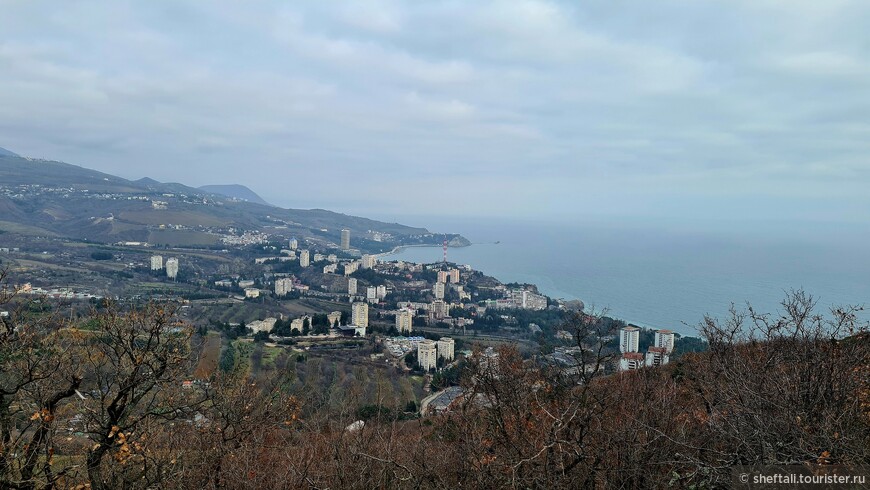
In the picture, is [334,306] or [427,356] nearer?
[427,356]

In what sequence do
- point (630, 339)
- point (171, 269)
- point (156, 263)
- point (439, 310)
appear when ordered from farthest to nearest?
point (156, 263) → point (171, 269) → point (439, 310) → point (630, 339)

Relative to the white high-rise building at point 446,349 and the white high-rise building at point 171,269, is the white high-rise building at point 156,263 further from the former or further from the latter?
the white high-rise building at point 446,349

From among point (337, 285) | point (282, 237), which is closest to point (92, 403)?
point (337, 285)

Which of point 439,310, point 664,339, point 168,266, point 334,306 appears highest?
point 664,339

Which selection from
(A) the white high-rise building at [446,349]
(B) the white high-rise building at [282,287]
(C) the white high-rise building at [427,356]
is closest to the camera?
(C) the white high-rise building at [427,356]

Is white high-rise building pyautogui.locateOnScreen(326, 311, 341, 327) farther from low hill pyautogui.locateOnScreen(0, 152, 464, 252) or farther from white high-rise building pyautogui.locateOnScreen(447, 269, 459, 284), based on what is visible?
low hill pyautogui.locateOnScreen(0, 152, 464, 252)

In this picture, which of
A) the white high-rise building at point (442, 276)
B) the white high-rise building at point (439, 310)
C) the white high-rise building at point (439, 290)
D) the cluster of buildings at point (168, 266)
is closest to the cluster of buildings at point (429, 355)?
the white high-rise building at point (439, 310)

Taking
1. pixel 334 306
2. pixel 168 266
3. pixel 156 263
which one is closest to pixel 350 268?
pixel 334 306

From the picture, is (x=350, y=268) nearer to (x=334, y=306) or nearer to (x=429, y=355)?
(x=334, y=306)

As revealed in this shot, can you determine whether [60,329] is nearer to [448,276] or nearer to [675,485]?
[675,485]
